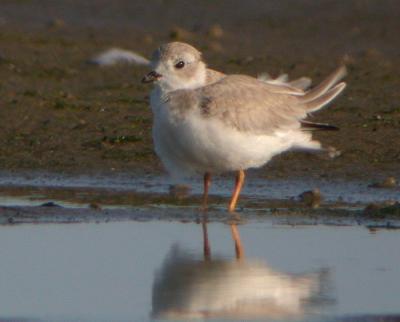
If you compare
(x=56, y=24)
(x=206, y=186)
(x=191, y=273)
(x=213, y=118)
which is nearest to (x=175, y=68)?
(x=213, y=118)

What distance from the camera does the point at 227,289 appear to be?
6.33m

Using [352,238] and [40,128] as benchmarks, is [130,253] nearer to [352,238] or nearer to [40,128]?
[352,238]

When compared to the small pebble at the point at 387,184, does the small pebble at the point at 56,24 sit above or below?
above

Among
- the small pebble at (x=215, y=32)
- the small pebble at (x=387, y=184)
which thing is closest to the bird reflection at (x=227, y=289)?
the small pebble at (x=387, y=184)

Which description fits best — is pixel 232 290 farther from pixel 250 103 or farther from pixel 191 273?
pixel 250 103

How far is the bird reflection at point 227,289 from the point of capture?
5961mm

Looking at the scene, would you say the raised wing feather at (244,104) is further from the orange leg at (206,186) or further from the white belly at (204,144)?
the orange leg at (206,186)

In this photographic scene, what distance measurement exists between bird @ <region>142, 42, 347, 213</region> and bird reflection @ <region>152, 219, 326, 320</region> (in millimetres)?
1118

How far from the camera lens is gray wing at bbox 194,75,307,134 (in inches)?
316

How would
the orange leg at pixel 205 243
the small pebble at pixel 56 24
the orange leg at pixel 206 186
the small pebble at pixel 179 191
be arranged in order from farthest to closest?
the small pebble at pixel 56 24 → the small pebble at pixel 179 191 → the orange leg at pixel 206 186 → the orange leg at pixel 205 243

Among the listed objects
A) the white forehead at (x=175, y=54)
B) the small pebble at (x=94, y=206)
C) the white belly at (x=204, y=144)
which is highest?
the white forehead at (x=175, y=54)

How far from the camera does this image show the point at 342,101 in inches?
465

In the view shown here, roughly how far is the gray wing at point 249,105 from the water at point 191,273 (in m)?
0.71

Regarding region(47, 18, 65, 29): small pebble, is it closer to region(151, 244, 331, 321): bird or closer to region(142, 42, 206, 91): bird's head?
region(142, 42, 206, 91): bird's head
